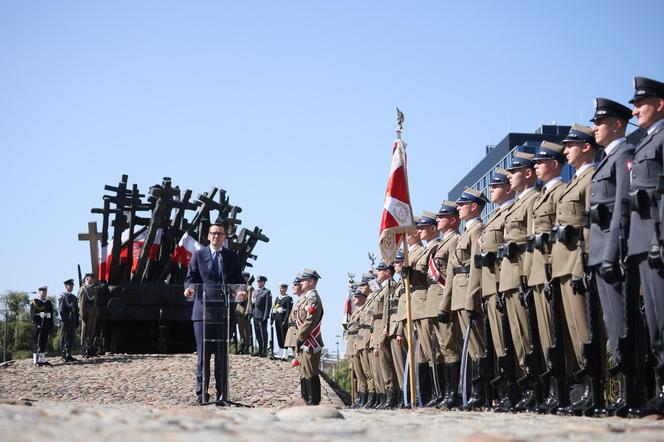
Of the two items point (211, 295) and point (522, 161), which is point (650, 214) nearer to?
point (522, 161)

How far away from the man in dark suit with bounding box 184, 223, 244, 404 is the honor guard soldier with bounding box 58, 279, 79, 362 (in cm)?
1485

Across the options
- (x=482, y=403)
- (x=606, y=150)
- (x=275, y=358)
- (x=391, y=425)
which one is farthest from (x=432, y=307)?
(x=275, y=358)

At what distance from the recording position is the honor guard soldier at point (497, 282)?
10.3 metres

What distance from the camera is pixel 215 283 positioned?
11.8 m

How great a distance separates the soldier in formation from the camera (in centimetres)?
795

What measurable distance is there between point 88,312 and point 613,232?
2125cm

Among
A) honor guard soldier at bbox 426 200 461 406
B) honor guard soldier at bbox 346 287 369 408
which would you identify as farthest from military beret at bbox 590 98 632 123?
honor guard soldier at bbox 346 287 369 408

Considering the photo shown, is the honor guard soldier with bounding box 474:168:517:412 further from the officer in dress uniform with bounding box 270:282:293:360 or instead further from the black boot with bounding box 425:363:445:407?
the officer in dress uniform with bounding box 270:282:293:360

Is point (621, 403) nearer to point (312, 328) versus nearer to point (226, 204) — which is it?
point (312, 328)

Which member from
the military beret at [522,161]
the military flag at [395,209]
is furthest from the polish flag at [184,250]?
the military beret at [522,161]

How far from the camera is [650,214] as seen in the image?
777cm

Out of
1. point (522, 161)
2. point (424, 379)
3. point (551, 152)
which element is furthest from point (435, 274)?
point (551, 152)

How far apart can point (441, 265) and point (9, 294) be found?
64.9m

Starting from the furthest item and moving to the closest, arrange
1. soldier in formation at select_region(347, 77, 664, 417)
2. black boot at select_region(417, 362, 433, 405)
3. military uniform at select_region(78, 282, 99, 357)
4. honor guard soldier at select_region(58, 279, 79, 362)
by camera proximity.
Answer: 1. military uniform at select_region(78, 282, 99, 357)
2. honor guard soldier at select_region(58, 279, 79, 362)
3. black boot at select_region(417, 362, 433, 405)
4. soldier in formation at select_region(347, 77, 664, 417)
